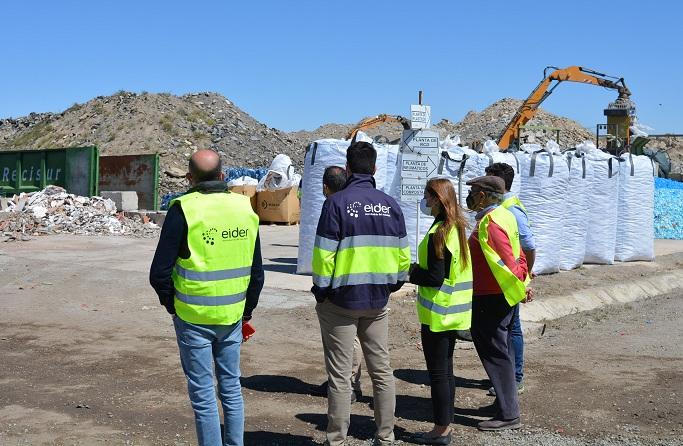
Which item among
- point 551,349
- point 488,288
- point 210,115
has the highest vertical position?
point 210,115

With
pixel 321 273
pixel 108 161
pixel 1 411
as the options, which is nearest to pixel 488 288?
pixel 321 273

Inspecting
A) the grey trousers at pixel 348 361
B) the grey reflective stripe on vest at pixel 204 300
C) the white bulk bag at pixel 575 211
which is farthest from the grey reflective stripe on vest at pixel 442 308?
the white bulk bag at pixel 575 211

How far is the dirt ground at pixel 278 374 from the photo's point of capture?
5.36 meters

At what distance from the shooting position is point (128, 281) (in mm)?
11023

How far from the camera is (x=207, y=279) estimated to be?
408 cm

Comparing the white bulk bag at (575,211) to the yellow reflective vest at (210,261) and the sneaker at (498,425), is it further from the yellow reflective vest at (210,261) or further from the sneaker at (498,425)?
the yellow reflective vest at (210,261)

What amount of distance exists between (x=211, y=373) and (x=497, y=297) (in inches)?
84.5

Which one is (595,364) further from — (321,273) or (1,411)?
(1,411)

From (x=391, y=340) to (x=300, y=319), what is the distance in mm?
1144

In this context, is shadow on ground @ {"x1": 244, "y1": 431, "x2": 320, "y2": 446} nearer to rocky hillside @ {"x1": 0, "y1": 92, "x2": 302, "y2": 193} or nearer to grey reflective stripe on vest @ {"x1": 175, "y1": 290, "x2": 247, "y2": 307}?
grey reflective stripe on vest @ {"x1": 175, "y1": 290, "x2": 247, "y2": 307}

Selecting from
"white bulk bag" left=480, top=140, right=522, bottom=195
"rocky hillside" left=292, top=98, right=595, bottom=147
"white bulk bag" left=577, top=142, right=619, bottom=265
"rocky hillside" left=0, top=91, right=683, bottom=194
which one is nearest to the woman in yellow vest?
"white bulk bag" left=480, top=140, right=522, bottom=195

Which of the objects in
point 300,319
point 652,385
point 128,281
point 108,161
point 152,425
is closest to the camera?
point 152,425

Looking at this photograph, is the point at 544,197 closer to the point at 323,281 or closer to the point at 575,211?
the point at 575,211

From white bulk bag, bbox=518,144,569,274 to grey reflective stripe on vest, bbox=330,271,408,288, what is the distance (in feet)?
23.4
